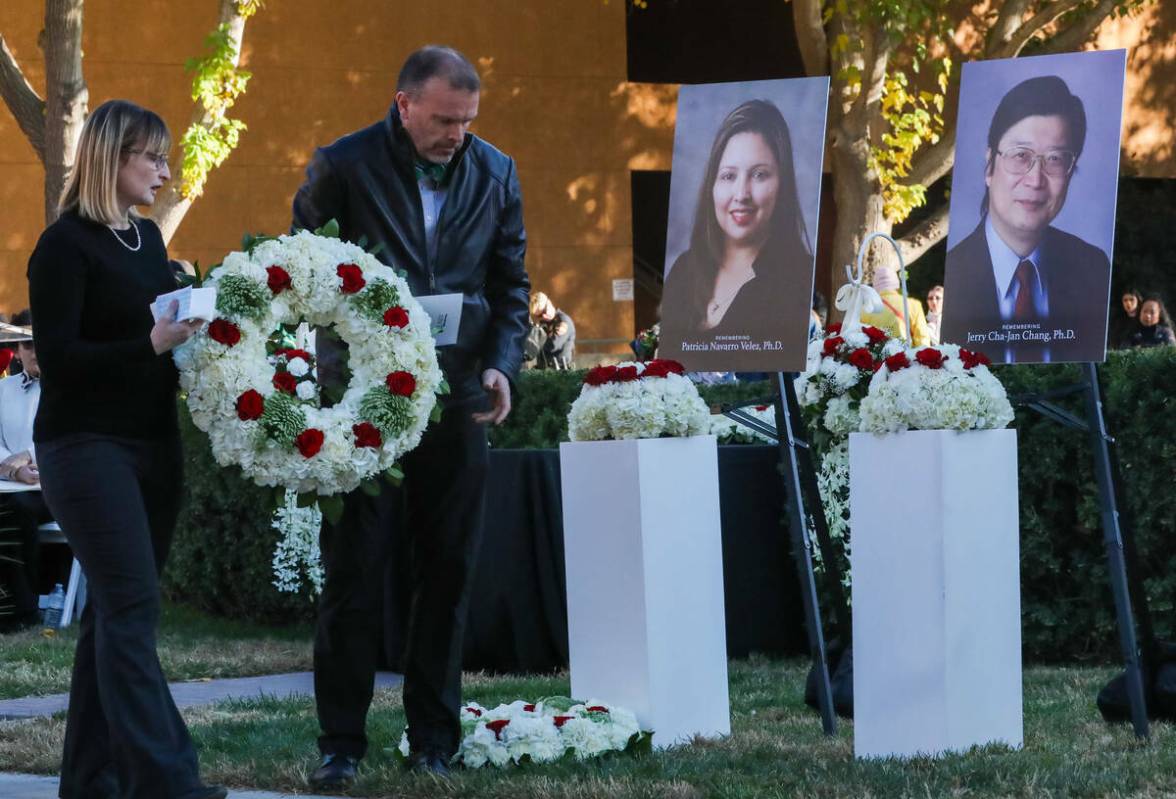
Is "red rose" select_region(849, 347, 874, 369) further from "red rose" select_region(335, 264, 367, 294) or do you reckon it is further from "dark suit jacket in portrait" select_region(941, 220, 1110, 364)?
"red rose" select_region(335, 264, 367, 294)

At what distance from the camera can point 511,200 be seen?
5.55 metres

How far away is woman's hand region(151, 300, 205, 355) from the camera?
14.8ft

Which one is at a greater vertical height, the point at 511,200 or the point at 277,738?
the point at 511,200

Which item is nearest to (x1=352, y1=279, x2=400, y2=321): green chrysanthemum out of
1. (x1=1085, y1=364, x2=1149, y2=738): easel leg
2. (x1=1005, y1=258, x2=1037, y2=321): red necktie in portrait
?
(x1=1005, y1=258, x2=1037, y2=321): red necktie in portrait

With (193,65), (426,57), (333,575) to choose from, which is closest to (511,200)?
(426,57)

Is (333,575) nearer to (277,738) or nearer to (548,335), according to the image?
(277,738)

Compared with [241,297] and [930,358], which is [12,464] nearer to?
[241,297]

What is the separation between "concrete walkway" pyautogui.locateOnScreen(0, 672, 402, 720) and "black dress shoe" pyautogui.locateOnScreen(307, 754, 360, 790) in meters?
2.30

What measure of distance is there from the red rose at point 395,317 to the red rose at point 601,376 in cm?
146

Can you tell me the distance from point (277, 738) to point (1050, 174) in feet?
10.6

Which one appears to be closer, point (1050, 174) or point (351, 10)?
point (1050, 174)

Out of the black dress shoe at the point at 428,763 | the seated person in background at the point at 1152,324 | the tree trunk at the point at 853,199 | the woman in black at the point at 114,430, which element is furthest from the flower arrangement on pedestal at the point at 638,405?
the tree trunk at the point at 853,199

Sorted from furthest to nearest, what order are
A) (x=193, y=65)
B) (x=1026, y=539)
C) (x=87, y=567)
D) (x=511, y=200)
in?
(x=193, y=65), (x=1026, y=539), (x=511, y=200), (x=87, y=567)

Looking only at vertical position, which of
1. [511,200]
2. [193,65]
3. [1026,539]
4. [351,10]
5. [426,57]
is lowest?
[1026,539]
